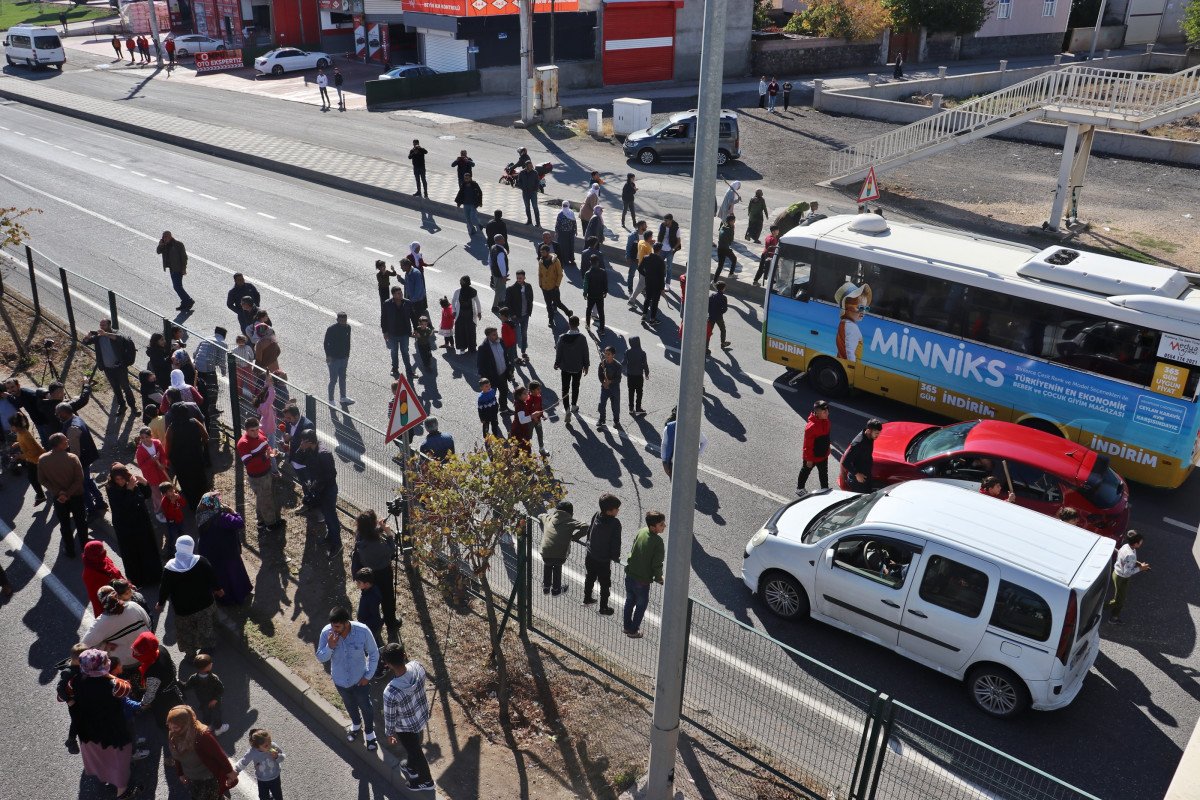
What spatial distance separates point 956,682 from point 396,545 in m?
5.99

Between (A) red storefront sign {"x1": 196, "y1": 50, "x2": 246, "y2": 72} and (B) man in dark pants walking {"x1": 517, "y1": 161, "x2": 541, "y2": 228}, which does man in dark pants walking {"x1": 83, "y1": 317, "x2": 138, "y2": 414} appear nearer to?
(B) man in dark pants walking {"x1": 517, "y1": 161, "x2": 541, "y2": 228}

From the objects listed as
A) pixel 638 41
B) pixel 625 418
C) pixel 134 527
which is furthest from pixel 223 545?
pixel 638 41

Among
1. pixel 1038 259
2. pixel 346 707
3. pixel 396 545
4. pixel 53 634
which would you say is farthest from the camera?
pixel 1038 259

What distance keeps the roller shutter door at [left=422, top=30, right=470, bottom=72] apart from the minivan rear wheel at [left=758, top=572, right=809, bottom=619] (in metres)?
37.4

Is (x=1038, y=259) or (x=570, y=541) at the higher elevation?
(x=1038, y=259)

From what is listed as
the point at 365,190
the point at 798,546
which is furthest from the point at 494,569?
the point at 365,190

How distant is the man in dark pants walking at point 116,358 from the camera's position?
13.9 m

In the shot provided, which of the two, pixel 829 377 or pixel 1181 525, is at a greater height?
pixel 829 377

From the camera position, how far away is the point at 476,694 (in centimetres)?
907

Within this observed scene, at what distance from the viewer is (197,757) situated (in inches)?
282

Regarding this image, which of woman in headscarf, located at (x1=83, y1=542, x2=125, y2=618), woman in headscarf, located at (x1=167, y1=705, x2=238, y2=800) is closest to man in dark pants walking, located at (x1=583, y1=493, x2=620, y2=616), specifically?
woman in headscarf, located at (x1=167, y1=705, x2=238, y2=800)

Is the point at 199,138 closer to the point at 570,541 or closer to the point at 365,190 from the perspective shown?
the point at 365,190

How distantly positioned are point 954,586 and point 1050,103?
19.6m

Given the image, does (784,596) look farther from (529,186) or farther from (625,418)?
(529,186)
